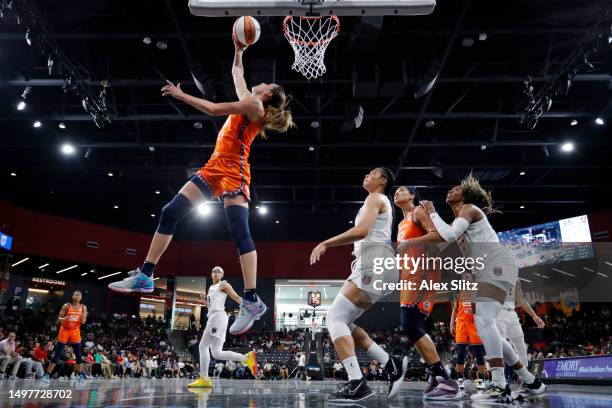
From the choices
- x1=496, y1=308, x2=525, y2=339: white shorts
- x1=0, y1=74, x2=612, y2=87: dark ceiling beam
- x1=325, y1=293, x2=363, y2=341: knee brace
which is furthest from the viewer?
x1=0, y1=74, x2=612, y2=87: dark ceiling beam

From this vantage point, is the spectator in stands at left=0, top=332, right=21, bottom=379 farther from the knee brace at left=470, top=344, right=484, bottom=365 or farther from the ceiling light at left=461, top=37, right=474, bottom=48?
the ceiling light at left=461, top=37, right=474, bottom=48

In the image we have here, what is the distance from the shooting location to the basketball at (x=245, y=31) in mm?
4322

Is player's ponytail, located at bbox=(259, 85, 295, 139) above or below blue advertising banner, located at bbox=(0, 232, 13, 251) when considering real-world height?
below

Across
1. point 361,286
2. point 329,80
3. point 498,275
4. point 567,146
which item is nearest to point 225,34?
point 329,80

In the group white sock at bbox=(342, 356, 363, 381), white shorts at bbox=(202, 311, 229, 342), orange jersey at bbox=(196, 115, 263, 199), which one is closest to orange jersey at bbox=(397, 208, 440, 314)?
white sock at bbox=(342, 356, 363, 381)

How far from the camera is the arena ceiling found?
34.8 feet

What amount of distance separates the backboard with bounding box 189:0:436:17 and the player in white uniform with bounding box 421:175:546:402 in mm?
2331

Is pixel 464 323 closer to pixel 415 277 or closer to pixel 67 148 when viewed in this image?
pixel 415 277

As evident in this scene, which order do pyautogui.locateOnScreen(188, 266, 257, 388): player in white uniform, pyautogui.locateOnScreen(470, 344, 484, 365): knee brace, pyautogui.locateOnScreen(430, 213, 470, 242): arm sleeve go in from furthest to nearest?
pyautogui.locateOnScreen(470, 344, 484, 365): knee brace → pyautogui.locateOnScreen(188, 266, 257, 388): player in white uniform → pyautogui.locateOnScreen(430, 213, 470, 242): arm sleeve

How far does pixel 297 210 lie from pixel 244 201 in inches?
788

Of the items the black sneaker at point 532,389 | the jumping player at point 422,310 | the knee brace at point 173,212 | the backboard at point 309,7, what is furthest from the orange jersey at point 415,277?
the knee brace at point 173,212

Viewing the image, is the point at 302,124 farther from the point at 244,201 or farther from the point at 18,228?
the point at 18,228

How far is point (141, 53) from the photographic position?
39.6ft

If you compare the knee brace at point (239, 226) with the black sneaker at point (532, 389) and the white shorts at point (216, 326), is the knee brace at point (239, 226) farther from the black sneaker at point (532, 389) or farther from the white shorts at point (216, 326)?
the white shorts at point (216, 326)
